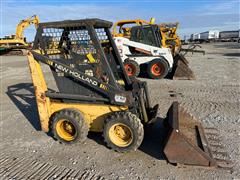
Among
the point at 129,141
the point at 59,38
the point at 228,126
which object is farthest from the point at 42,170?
the point at 228,126

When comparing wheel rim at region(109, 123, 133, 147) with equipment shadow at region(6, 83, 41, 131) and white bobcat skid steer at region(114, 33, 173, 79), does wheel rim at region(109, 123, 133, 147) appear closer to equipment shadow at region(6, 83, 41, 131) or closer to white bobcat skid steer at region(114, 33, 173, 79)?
equipment shadow at region(6, 83, 41, 131)

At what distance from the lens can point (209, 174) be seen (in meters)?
3.07

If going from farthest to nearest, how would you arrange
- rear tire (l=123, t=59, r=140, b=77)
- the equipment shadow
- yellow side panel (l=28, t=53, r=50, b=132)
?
rear tire (l=123, t=59, r=140, b=77)
the equipment shadow
yellow side panel (l=28, t=53, r=50, b=132)

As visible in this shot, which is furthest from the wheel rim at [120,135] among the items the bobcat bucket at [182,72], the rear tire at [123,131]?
the bobcat bucket at [182,72]

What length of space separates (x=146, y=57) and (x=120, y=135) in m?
6.33

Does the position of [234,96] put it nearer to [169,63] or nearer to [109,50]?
[169,63]

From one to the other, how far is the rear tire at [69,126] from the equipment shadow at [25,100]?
37.4 inches

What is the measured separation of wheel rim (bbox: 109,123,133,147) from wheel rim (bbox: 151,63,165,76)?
6.05m

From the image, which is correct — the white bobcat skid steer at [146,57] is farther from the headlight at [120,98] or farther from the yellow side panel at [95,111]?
the headlight at [120,98]

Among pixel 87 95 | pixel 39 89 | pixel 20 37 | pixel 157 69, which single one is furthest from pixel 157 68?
pixel 20 37

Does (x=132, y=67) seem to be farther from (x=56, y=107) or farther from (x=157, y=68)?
(x=56, y=107)

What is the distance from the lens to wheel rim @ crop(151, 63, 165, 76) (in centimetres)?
934

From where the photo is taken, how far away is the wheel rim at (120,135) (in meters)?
3.61

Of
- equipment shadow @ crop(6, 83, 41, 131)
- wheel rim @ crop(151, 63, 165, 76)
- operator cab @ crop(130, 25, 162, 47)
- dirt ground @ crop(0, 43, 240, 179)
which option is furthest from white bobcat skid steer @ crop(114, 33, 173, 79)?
equipment shadow @ crop(6, 83, 41, 131)
